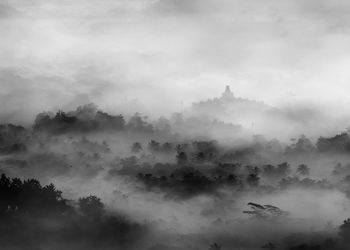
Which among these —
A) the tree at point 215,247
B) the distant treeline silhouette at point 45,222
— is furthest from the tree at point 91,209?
the tree at point 215,247

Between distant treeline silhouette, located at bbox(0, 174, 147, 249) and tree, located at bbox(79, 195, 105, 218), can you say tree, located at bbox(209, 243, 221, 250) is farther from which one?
tree, located at bbox(79, 195, 105, 218)

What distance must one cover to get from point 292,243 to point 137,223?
49271mm

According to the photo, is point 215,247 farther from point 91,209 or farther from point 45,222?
point 45,222

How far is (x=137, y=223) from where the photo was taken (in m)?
164

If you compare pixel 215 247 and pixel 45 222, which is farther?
pixel 215 247

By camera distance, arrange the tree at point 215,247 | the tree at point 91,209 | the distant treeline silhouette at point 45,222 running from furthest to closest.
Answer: the tree at point 215,247 → the tree at point 91,209 → the distant treeline silhouette at point 45,222

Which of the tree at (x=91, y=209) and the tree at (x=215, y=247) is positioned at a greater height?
the tree at (x=91, y=209)

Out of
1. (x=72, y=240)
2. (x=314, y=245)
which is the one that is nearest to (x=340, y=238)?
(x=314, y=245)

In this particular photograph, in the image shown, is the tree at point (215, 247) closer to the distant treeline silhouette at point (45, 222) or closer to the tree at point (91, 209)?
the distant treeline silhouette at point (45, 222)

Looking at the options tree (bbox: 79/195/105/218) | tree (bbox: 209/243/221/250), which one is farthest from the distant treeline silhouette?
tree (bbox: 209/243/221/250)

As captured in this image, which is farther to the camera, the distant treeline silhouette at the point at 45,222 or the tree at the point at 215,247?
the tree at the point at 215,247

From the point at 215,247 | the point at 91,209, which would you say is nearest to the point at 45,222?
the point at 91,209

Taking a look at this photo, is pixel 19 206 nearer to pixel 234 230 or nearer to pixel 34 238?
pixel 34 238

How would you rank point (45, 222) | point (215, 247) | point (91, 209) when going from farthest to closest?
point (215, 247) < point (91, 209) < point (45, 222)
